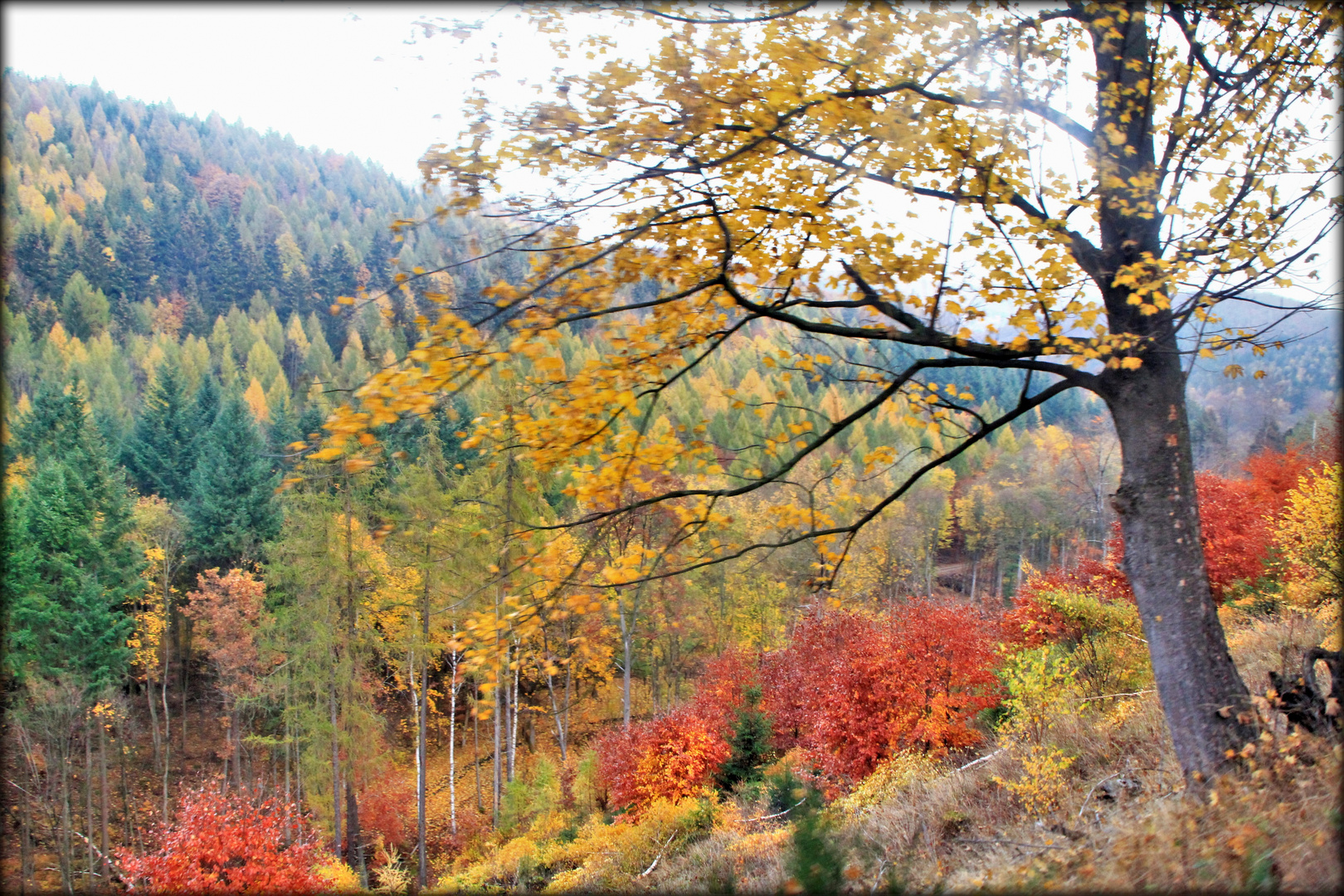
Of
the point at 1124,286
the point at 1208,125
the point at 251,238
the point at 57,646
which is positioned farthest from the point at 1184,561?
the point at 251,238

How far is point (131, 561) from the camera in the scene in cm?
2394

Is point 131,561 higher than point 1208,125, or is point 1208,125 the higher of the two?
point 1208,125

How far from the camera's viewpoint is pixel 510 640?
378 cm

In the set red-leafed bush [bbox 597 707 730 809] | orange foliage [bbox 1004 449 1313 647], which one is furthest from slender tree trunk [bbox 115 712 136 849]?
orange foliage [bbox 1004 449 1313 647]

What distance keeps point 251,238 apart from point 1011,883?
8605 cm

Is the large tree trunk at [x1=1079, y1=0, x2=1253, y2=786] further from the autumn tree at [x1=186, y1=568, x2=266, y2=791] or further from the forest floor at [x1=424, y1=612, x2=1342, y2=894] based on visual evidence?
the autumn tree at [x1=186, y1=568, x2=266, y2=791]

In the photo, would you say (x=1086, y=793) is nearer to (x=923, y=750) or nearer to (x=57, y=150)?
(x=923, y=750)

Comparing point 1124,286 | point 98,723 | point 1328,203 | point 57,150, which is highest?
point 57,150

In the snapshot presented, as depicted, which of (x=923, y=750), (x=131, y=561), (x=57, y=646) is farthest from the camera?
(x=131, y=561)

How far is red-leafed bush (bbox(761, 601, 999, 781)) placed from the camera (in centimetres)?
1328

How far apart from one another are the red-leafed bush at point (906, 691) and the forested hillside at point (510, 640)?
74 mm

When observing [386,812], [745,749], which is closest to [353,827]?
[386,812]

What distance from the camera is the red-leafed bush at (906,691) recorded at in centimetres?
1328

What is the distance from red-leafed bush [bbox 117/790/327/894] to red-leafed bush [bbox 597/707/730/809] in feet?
20.3
